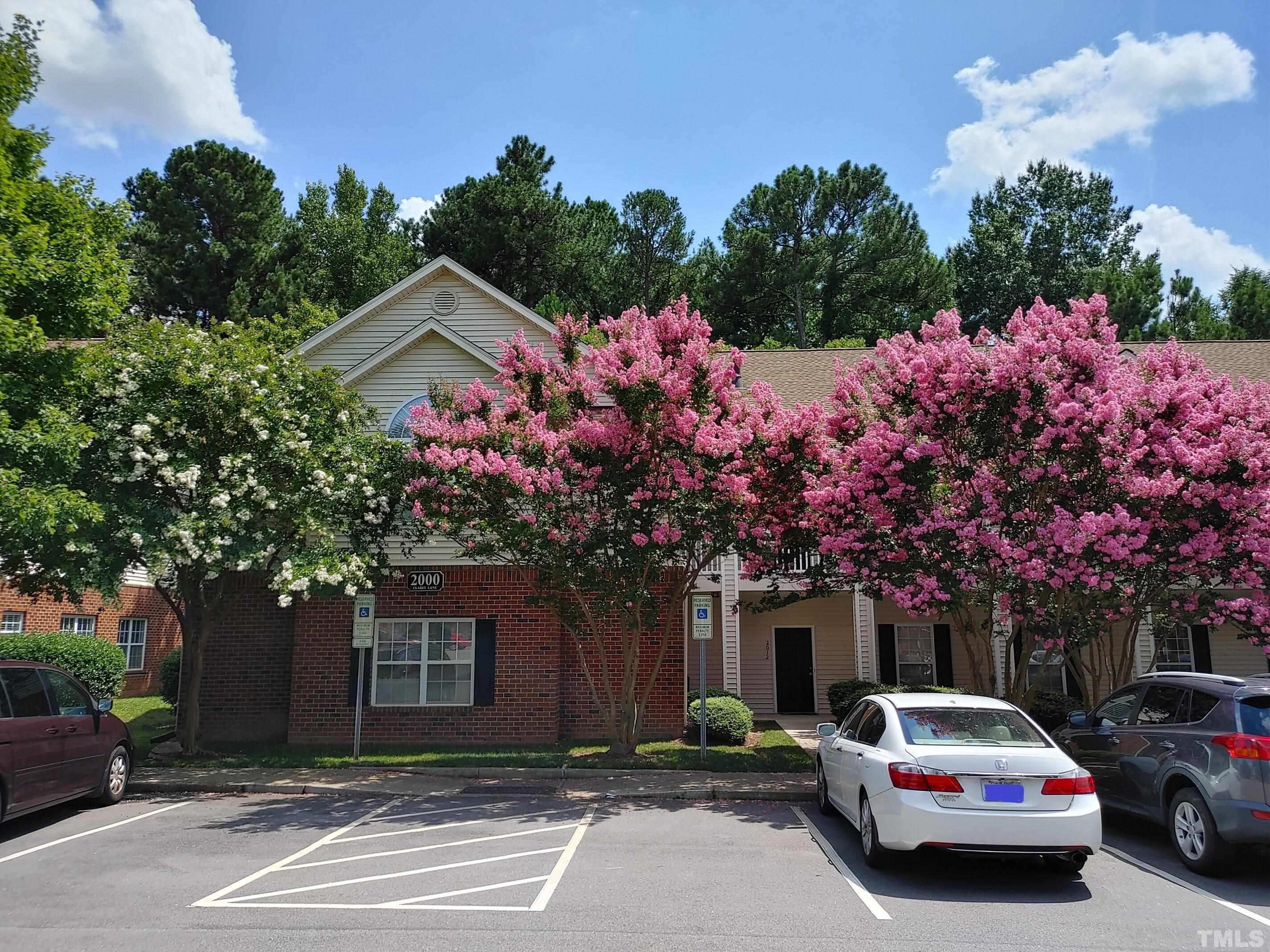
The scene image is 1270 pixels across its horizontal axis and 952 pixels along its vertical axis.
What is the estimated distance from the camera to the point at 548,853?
8.29m

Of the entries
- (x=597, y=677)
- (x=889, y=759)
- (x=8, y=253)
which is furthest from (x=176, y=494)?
(x=889, y=759)

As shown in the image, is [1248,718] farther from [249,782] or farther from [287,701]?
[287,701]

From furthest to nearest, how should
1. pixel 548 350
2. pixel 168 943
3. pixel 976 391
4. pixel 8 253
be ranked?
pixel 548 350
pixel 976 391
pixel 8 253
pixel 168 943

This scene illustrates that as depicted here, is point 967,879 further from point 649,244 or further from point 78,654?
point 649,244

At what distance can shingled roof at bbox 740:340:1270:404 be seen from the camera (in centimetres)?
2127

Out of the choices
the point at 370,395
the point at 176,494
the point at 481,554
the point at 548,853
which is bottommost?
the point at 548,853

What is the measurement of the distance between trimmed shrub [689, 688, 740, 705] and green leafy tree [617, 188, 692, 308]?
70.0 ft

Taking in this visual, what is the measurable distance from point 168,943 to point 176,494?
8.11 metres

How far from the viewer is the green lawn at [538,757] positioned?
1312 cm

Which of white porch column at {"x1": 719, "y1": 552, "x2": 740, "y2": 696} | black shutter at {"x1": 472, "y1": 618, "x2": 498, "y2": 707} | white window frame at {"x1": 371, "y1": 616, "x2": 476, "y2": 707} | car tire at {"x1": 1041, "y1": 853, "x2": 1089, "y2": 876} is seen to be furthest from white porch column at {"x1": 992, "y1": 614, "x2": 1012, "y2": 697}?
white window frame at {"x1": 371, "y1": 616, "x2": 476, "y2": 707}

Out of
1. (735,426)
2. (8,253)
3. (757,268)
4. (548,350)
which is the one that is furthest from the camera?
(757,268)

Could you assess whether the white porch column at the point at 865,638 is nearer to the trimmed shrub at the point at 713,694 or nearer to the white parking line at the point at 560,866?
the trimmed shrub at the point at 713,694

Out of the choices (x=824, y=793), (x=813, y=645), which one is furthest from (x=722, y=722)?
(x=813, y=645)

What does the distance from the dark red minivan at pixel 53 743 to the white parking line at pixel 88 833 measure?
401mm
